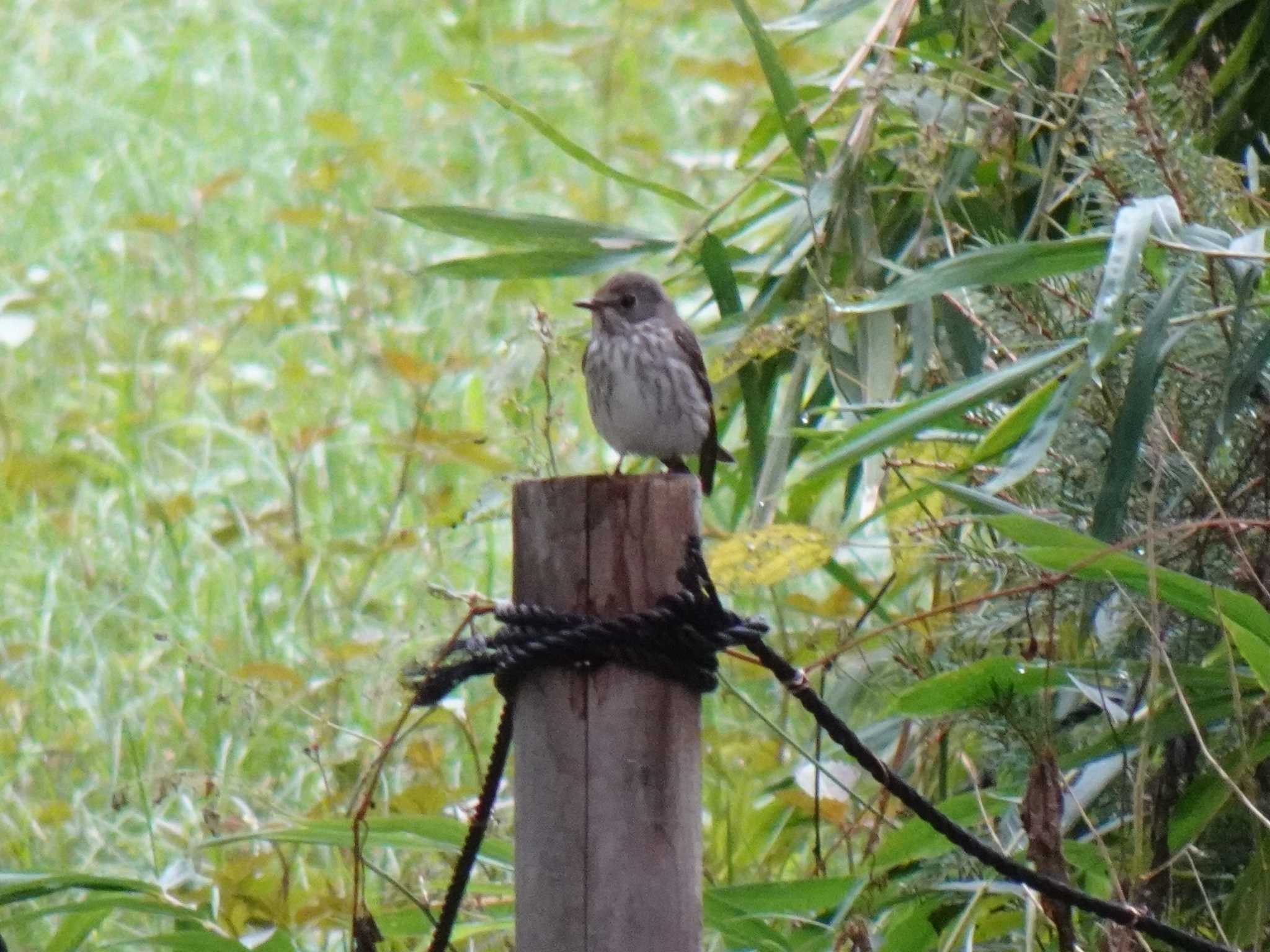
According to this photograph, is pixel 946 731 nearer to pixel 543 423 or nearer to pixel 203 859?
pixel 543 423

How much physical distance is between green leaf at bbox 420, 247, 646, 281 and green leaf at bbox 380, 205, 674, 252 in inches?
0.7

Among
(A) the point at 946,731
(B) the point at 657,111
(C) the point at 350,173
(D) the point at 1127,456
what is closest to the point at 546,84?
(B) the point at 657,111

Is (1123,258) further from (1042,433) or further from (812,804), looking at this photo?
(812,804)

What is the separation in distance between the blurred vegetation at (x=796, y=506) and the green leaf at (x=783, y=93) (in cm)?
1

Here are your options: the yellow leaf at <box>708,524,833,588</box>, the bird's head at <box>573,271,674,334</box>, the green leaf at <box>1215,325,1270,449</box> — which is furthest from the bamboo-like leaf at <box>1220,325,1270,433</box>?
the bird's head at <box>573,271,674,334</box>

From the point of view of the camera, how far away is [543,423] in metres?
2.79

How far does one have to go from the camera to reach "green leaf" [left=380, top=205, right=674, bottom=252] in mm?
3137

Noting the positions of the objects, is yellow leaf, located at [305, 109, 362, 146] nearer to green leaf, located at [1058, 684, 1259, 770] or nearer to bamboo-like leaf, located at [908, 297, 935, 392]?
bamboo-like leaf, located at [908, 297, 935, 392]

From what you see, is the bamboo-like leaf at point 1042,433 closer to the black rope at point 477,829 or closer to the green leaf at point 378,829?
the black rope at point 477,829

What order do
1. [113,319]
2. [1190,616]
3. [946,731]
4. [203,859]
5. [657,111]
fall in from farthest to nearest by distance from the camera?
[657,111]
[113,319]
[203,859]
[946,731]
[1190,616]

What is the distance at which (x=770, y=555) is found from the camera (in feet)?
8.14

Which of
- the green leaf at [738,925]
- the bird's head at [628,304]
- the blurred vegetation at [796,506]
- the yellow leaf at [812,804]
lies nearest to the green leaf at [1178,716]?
the blurred vegetation at [796,506]

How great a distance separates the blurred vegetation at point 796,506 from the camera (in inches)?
96.3

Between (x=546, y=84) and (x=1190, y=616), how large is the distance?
638 cm
